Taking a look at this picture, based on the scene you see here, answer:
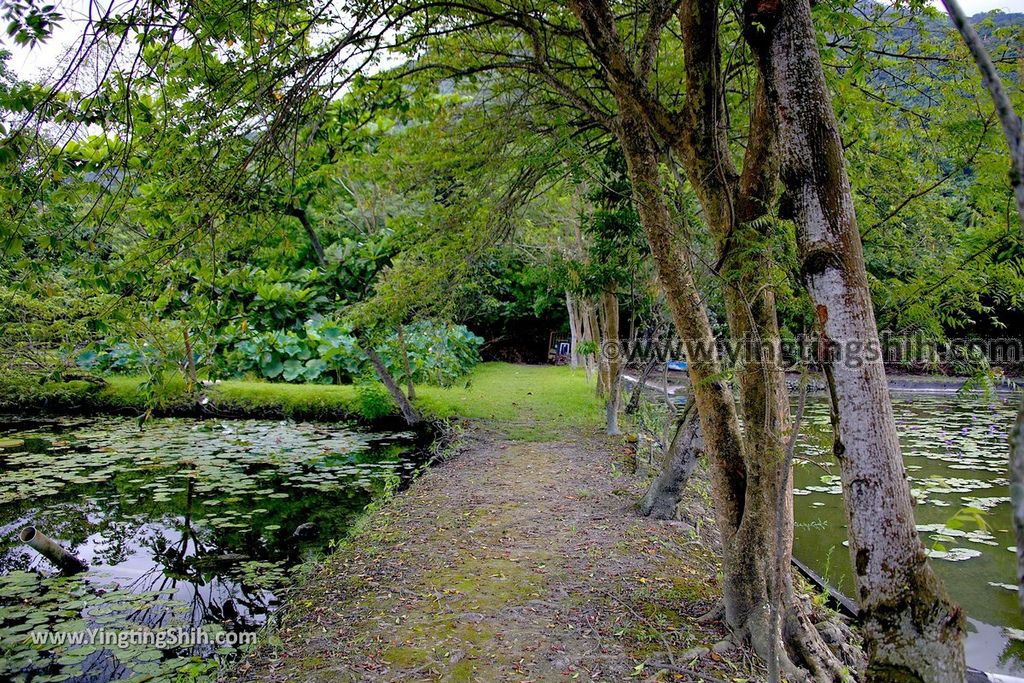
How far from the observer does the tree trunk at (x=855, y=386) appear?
1347 millimetres

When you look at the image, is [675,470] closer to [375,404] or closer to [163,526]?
[163,526]

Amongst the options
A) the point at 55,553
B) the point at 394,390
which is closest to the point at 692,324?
the point at 55,553

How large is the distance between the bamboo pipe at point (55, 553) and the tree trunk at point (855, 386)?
4.65m

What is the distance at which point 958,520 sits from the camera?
87 centimetres

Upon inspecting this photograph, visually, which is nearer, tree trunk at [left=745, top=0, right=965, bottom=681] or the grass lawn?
tree trunk at [left=745, top=0, right=965, bottom=681]

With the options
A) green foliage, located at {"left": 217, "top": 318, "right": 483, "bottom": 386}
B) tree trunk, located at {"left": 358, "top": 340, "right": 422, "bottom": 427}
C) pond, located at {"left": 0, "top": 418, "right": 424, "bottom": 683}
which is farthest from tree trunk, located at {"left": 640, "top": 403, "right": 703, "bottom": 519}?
green foliage, located at {"left": 217, "top": 318, "right": 483, "bottom": 386}

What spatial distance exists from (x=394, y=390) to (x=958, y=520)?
27.1 ft

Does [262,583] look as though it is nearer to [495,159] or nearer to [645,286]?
[495,159]

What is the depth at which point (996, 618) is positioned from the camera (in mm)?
3855

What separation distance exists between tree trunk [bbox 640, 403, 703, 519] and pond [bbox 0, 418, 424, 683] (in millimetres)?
2630

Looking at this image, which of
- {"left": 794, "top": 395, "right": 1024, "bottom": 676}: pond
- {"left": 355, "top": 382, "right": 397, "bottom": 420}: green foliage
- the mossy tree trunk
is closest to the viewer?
the mossy tree trunk

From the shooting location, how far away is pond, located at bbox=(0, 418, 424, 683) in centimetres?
327

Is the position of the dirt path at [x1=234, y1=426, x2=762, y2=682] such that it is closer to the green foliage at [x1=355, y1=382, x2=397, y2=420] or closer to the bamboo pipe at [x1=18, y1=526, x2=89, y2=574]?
the bamboo pipe at [x1=18, y1=526, x2=89, y2=574]

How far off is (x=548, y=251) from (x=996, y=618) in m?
6.54
